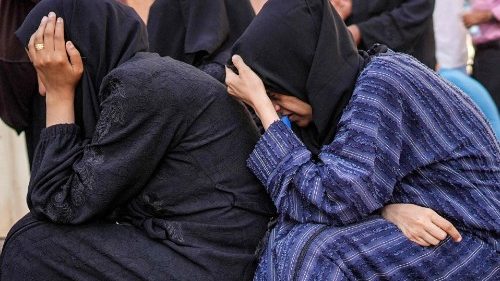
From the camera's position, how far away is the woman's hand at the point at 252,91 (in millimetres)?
2588

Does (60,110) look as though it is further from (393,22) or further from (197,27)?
(393,22)

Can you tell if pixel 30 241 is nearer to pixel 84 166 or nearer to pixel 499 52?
pixel 84 166

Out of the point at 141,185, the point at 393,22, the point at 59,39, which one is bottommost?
the point at 393,22

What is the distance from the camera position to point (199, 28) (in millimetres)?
4051

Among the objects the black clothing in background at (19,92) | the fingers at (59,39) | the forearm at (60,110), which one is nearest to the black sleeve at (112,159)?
the forearm at (60,110)

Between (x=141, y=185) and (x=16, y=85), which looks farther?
(x=16, y=85)

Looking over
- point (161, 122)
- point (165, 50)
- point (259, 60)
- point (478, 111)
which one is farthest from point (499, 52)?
point (161, 122)

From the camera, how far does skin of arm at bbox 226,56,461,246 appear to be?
2494mm

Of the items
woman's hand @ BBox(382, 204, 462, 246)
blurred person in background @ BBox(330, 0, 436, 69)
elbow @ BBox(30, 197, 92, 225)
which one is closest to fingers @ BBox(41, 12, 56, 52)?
elbow @ BBox(30, 197, 92, 225)

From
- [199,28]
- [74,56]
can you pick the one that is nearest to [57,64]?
[74,56]

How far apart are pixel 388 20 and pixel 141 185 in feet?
7.23

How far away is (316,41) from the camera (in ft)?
8.60

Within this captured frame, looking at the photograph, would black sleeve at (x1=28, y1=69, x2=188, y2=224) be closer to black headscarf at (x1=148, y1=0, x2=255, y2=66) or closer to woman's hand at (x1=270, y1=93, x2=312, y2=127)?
woman's hand at (x1=270, y1=93, x2=312, y2=127)

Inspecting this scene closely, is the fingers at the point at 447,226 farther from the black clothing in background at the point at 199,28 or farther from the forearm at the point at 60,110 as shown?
the black clothing in background at the point at 199,28
